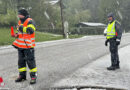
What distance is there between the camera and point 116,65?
604 cm

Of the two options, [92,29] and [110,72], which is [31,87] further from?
[92,29]

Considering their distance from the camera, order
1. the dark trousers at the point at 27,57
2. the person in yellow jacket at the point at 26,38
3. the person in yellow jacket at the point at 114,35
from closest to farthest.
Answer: the person in yellow jacket at the point at 26,38
the dark trousers at the point at 27,57
the person in yellow jacket at the point at 114,35

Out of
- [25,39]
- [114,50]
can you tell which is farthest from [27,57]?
[114,50]

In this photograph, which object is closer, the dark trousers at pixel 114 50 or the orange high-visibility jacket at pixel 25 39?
the orange high-visibility jacket at pixel 25 39

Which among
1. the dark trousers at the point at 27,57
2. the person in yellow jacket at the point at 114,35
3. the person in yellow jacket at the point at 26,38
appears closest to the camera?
the person in yellow jacket at the point at 26,38

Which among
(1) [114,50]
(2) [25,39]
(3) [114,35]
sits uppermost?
(2) [25,39]

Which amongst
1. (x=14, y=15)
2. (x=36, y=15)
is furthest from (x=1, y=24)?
(x=36, y=15)

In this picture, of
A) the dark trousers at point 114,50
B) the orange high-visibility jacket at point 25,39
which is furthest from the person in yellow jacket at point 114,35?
the orange high-visibility jacket at point 25,39

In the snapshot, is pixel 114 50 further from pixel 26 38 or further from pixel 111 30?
pixel 26 38

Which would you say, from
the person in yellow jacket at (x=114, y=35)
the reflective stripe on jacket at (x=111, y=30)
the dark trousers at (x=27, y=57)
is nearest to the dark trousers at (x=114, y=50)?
the person in yellow jacket at (x=114, y=35)

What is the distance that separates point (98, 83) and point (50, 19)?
141ft

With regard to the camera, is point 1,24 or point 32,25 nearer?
point 32,25

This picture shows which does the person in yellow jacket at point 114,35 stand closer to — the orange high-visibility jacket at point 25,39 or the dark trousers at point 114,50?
the dark trousers at point 114,50

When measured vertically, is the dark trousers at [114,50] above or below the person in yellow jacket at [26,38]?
below
